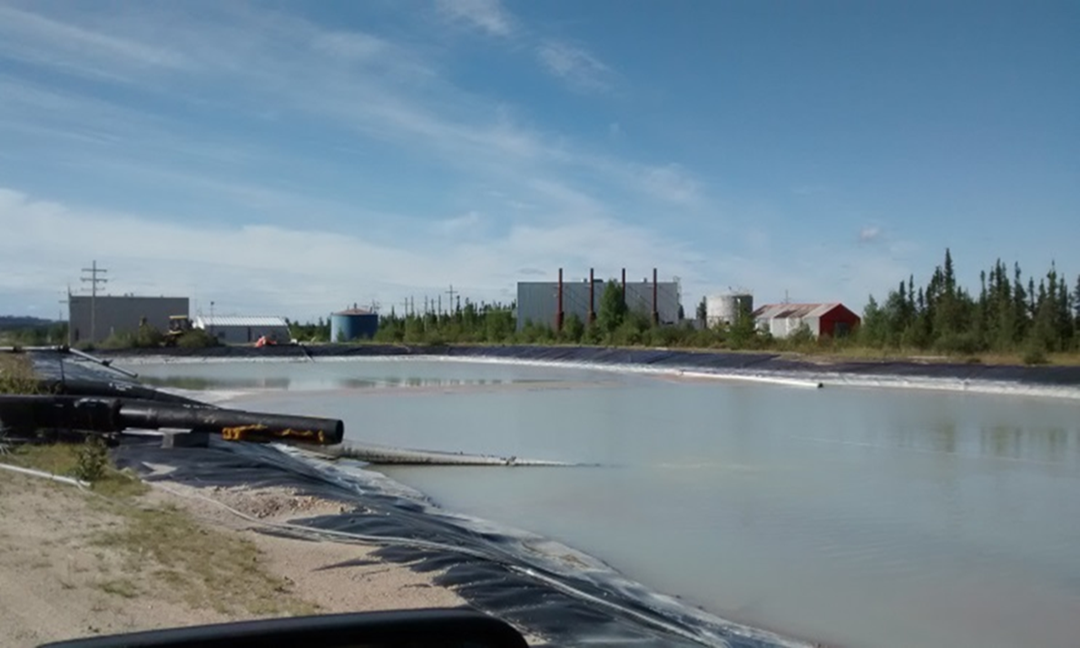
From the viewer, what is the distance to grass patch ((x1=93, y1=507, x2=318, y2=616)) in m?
4.03

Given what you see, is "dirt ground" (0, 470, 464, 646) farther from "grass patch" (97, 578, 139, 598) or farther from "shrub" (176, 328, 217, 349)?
"shrub" (176, 328, 217, 349)

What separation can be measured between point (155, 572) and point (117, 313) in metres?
52.2

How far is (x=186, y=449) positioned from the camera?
8758 mm

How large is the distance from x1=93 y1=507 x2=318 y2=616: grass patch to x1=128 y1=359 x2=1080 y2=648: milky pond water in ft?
7.47

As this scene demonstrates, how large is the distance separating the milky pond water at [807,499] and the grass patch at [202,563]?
89.6 inches

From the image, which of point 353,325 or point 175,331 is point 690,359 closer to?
point 175,331

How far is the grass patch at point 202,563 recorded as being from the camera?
4.03 metres

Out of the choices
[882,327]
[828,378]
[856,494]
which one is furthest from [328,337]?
[856,494]

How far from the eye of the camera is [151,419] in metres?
9.41

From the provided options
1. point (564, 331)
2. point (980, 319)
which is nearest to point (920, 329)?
point (980, 319)

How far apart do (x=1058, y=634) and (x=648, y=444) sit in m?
7.02

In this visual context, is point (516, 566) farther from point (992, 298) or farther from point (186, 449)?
point (992, 298)

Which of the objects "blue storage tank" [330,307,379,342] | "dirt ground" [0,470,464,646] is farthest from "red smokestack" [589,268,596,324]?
"dirt ground" [0,470,464,646]

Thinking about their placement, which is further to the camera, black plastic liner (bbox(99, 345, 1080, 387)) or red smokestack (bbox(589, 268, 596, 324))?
red smokestack (bbox(589, 268, 596, 324))
